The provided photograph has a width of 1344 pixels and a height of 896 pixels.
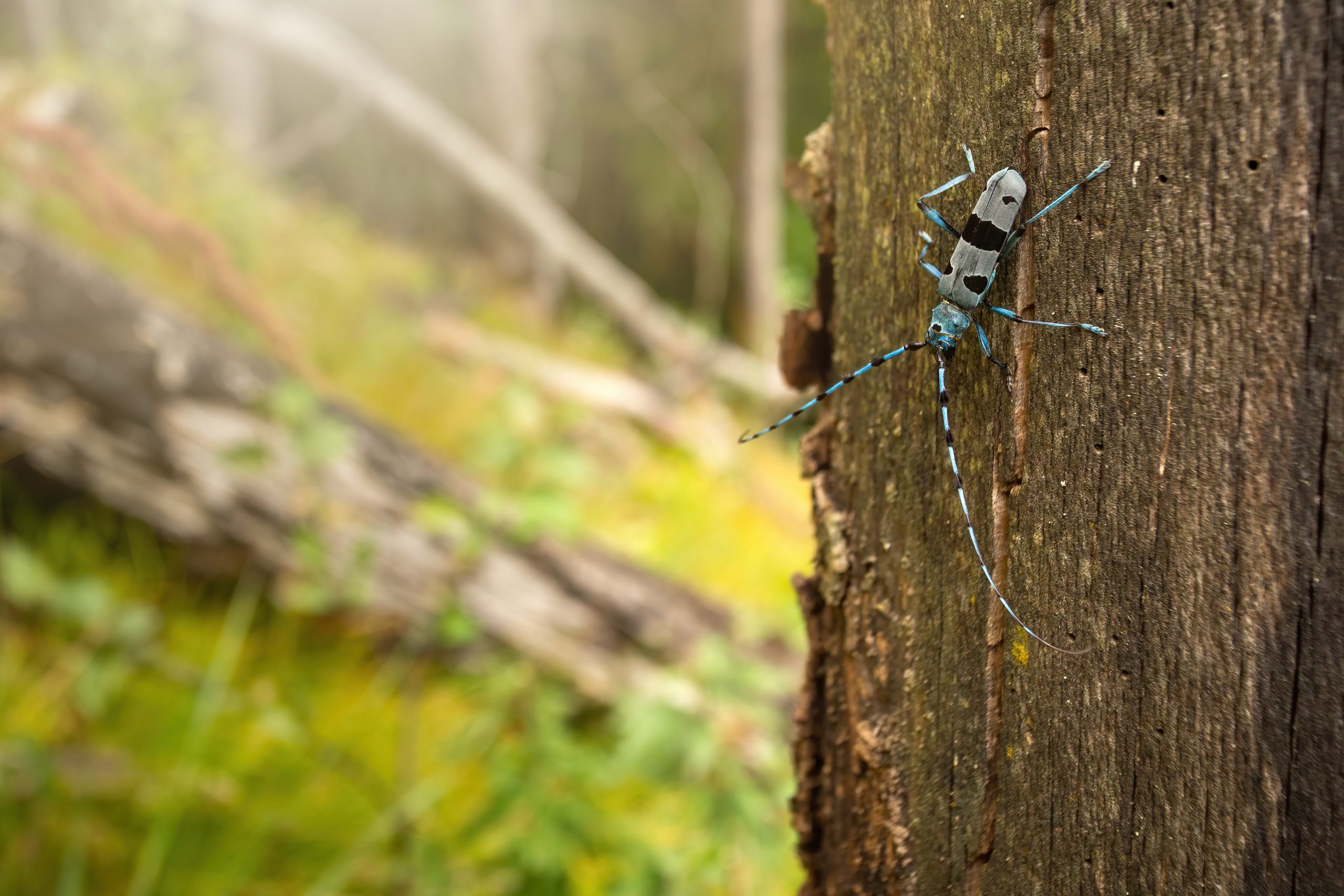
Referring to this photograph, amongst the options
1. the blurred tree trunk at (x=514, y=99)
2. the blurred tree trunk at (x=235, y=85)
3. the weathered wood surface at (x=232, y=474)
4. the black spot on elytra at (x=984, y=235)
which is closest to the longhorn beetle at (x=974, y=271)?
the black spot on elytra at (x=984, y=235)

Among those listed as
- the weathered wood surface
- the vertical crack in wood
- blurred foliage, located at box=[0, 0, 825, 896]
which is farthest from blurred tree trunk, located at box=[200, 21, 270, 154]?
the vertical crack in wood

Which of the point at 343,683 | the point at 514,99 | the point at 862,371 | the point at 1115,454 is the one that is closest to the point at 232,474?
the point at 343,683

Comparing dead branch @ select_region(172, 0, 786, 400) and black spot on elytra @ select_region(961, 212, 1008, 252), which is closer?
black spot on elytra @ select_region(961, 212, 1008, 252)

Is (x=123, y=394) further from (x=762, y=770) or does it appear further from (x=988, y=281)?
(x=988, y=281)

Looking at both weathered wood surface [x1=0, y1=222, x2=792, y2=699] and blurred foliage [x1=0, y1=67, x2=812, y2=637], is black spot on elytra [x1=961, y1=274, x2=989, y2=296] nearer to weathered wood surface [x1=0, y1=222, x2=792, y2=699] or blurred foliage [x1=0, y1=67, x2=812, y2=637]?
weathered wood surface [x1=0, y1=222, x2=792, y2=699]

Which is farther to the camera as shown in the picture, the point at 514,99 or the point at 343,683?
the point at 514,99

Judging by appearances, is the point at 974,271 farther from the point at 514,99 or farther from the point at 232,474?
the point at 514,99

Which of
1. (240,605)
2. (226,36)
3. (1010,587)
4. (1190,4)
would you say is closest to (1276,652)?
(1010,587)
